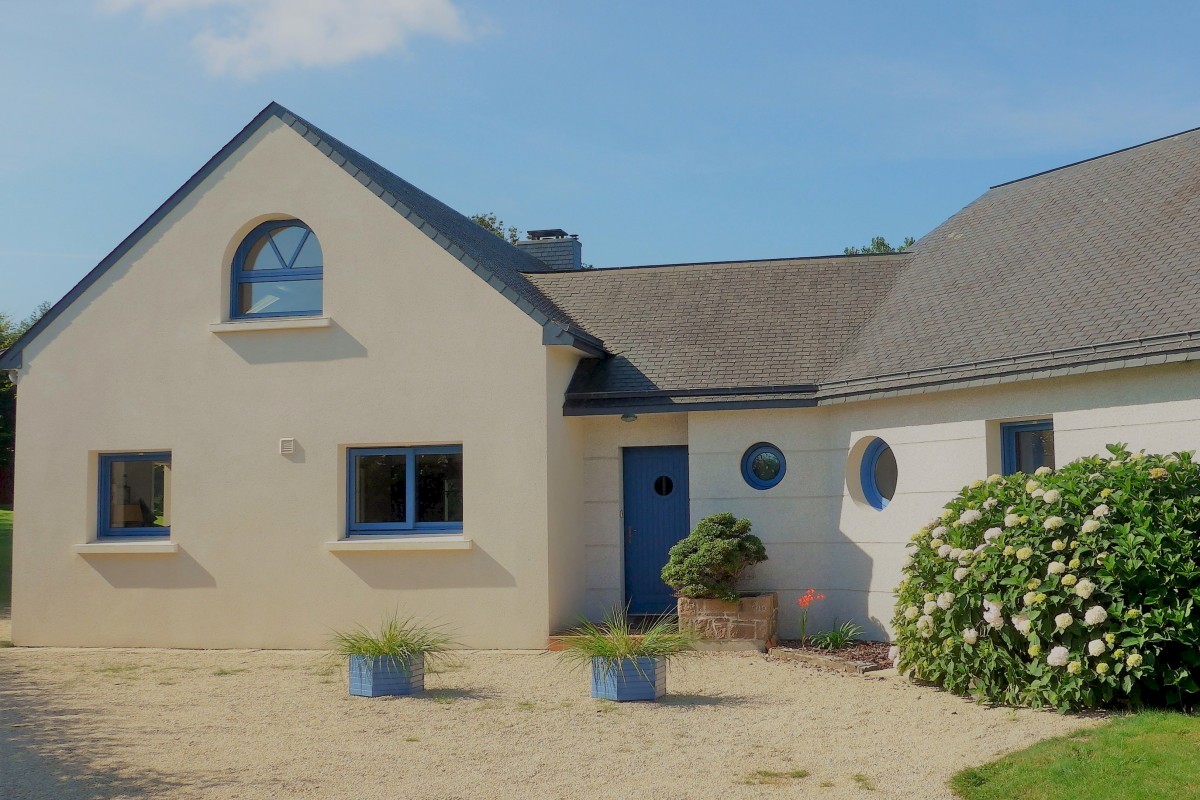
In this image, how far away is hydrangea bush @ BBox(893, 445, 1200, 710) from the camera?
9.12 metres

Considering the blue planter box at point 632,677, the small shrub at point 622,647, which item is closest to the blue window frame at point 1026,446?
the small shrub at point 622,647

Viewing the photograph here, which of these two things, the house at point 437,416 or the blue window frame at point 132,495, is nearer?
the house at point 437,416

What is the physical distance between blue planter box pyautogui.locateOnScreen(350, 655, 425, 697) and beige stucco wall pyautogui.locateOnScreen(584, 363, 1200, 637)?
5.04 m

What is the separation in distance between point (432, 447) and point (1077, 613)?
321 inches

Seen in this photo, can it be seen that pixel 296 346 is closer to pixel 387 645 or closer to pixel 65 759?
pixel 387 645

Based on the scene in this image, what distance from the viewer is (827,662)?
1246 centimetres

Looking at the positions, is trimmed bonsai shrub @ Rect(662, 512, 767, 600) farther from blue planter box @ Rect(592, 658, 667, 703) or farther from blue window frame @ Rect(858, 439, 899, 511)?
blue planter box @ Rect(592, 658, 667, 703)

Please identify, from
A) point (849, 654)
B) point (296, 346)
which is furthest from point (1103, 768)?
point (296, 346)

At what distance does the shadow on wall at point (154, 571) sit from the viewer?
1507 centimetres

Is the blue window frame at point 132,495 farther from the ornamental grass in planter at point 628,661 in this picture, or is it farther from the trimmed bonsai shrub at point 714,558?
the ornamental grass in planter at point 628,661

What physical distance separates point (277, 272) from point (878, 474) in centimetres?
843

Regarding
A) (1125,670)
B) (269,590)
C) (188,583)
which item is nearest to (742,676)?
(1125,670)

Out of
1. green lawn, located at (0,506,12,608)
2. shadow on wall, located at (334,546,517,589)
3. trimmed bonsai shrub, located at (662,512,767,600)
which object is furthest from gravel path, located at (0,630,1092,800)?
green lawn, located at (0,506,12,608)

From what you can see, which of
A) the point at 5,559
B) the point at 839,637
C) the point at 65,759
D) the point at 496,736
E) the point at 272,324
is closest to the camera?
the point at 65,759
